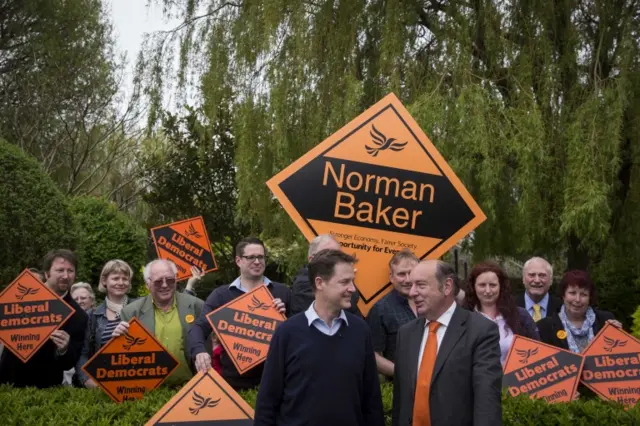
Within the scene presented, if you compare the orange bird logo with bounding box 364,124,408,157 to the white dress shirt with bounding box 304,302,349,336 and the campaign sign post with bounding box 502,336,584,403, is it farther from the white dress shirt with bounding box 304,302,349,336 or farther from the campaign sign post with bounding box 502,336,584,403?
the white dress shirt with bounding box 304,302,349,336

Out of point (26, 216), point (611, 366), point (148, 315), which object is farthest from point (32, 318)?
point (26, 216)

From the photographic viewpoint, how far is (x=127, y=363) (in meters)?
6.02

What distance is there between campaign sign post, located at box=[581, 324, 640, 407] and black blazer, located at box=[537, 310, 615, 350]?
0.34 metres

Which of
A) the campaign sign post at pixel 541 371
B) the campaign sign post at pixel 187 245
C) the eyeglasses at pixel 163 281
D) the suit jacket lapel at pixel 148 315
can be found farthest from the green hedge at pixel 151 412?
the campaign sign post at pixel 187 245

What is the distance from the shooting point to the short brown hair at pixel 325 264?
422 centimetres

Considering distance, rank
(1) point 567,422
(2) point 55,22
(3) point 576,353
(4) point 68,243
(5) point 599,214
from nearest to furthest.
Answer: (1) point 567,422 < (3) point 576,353 < (5) point 599,214 < (4) point 68,243 < (2) point 55,22

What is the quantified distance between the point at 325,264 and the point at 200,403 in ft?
4.85

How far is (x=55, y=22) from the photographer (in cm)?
2541

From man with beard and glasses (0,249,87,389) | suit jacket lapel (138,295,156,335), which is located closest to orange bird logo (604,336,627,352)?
suit jacket lapel (138,295,156,335)

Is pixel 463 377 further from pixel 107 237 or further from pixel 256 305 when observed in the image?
pixel 107 237

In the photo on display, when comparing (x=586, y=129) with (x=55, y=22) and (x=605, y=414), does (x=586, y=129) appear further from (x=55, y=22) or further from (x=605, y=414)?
(x=55, y=22)

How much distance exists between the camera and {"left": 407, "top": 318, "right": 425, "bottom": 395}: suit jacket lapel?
4211mm

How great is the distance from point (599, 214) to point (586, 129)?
1271 mm

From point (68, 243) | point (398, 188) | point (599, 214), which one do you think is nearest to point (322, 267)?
point (398, 188)
